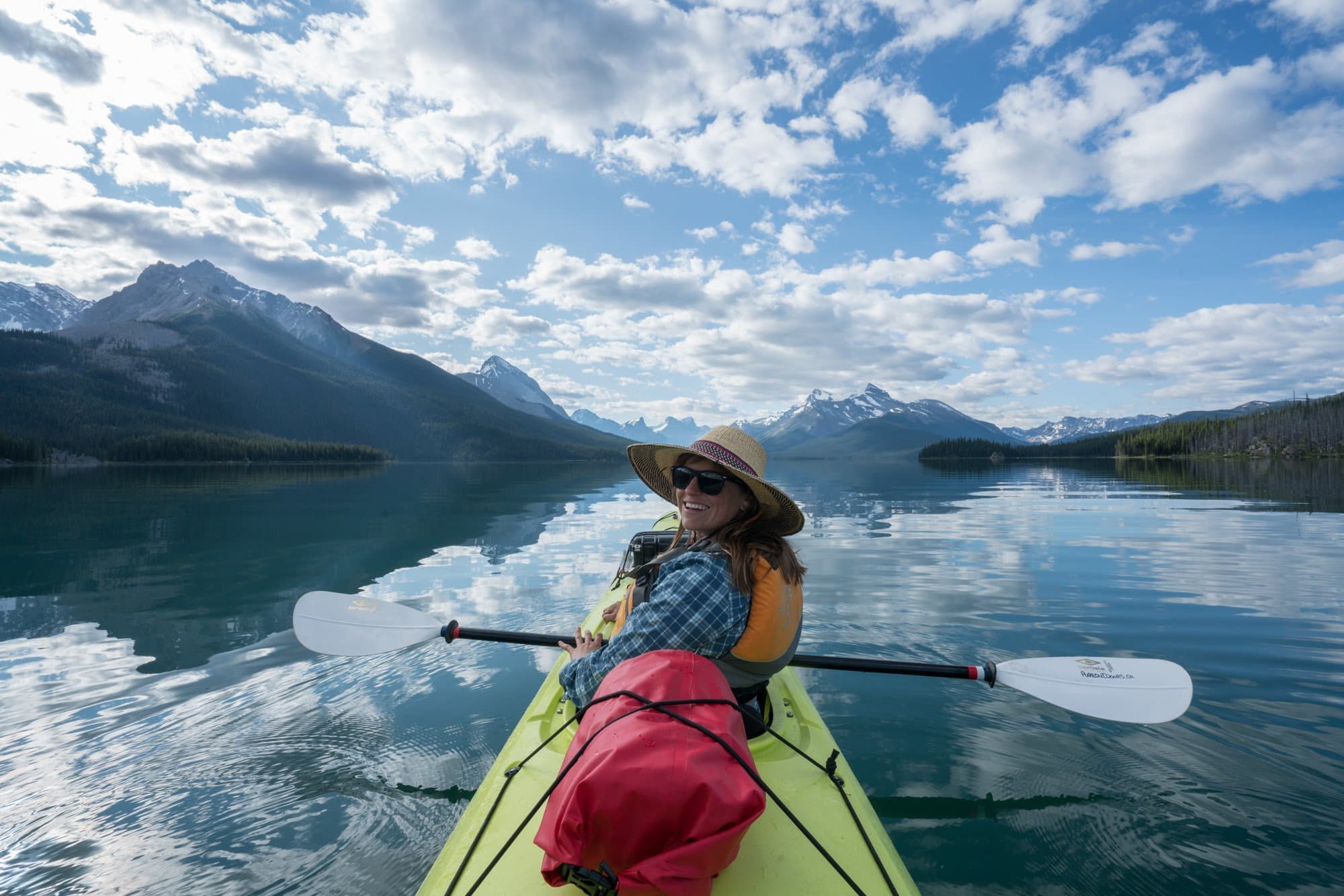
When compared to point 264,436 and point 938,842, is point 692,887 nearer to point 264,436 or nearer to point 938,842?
point 938,842

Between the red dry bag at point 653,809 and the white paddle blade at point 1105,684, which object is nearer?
the red dry bag at point 653,809

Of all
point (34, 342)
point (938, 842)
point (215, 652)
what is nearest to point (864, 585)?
point (938, 842)

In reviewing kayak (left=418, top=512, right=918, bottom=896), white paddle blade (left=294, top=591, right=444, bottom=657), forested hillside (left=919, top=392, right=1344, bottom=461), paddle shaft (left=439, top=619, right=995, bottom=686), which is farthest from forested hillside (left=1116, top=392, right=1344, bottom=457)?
white paddle blade (left=294, top=591, right=444, bottom=657)

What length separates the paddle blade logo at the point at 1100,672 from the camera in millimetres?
6277

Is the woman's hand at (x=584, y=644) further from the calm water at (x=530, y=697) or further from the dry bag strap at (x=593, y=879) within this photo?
Result: the calm water at (x=530, y=697)

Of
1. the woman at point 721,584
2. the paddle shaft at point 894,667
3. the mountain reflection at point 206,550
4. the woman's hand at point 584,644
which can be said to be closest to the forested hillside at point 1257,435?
the mountain reflection at point 206,550

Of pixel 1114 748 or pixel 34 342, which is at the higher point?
Result: pixel 34 342

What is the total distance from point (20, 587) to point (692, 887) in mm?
18344

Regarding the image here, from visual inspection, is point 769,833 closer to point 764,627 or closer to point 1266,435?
point 764,627

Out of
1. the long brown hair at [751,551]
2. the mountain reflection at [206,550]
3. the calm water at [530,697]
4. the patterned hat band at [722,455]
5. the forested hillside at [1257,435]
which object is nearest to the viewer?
the long brown hair at [751,551]


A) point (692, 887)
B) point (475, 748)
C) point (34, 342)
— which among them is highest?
point (34, 342)

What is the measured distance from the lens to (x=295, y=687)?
27.1 feet

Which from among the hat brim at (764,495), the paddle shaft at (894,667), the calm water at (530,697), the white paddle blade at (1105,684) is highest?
the hat brim at (764,495)

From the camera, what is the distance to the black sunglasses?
418 centimetres
